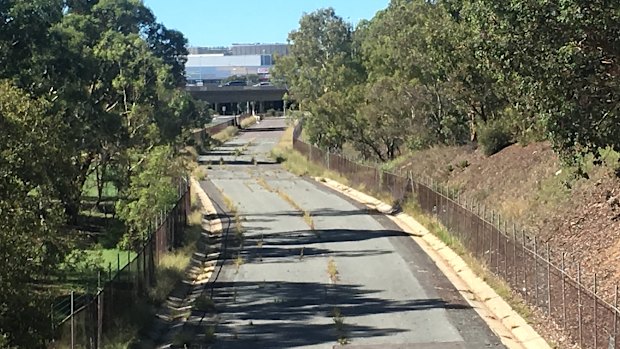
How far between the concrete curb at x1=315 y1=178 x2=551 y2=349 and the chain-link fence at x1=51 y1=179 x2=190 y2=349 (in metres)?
7.87

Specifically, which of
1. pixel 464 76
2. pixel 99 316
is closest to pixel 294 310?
pixel 99 316

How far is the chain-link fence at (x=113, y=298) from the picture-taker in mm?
15758

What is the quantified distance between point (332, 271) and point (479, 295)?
20.5ft

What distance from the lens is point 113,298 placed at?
19656 mm

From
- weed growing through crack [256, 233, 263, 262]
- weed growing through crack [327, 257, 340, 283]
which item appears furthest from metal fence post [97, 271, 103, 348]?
weed growing through crack [256, 233, 263, 262]

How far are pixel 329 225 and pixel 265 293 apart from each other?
17.1 m

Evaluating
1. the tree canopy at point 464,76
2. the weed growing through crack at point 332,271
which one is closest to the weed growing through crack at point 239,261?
the weed growing through crack at point 332,271

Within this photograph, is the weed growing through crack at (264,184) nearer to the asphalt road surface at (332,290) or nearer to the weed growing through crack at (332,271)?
the asphalt road surface at (332,290)

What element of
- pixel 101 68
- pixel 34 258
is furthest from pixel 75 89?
pixel 34 258

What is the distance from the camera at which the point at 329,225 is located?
44.7 meters

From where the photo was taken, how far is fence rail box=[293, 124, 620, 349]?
58.6 ft

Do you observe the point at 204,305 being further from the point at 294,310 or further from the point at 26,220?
the point at 26,220

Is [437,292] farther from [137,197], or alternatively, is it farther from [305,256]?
[137,197]

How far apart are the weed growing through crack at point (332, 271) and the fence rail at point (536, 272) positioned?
4.20m
